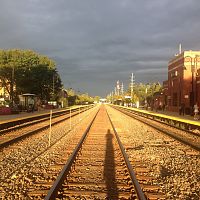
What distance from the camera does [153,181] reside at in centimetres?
940

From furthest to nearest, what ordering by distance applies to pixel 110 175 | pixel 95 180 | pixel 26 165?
pixel 26 165, pixel 110 175, pixel 95 180

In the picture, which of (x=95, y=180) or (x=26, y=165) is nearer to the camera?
(x=95, y=180)

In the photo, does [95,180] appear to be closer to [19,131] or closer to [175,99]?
[19,131]

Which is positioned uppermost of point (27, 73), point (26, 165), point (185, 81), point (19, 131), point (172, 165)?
point (27, 73)

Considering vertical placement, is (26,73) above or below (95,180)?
above

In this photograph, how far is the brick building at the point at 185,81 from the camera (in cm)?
5719

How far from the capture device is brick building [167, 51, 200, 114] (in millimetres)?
57188

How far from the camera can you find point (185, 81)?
6372 cm

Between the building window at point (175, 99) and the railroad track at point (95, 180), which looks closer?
the railroad track at point (95, 180)

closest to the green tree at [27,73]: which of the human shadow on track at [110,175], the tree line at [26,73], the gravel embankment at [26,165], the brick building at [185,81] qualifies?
the tree line at [26,73]

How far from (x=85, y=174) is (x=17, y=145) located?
25.4 feet

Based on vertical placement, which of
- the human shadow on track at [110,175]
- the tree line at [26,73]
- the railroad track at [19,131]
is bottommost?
the human shadow on track at [110,175]

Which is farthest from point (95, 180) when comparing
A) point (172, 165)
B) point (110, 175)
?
point (172, 165)

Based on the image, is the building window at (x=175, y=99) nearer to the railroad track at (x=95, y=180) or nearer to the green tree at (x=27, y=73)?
the green tree at (x=27, y=73)
